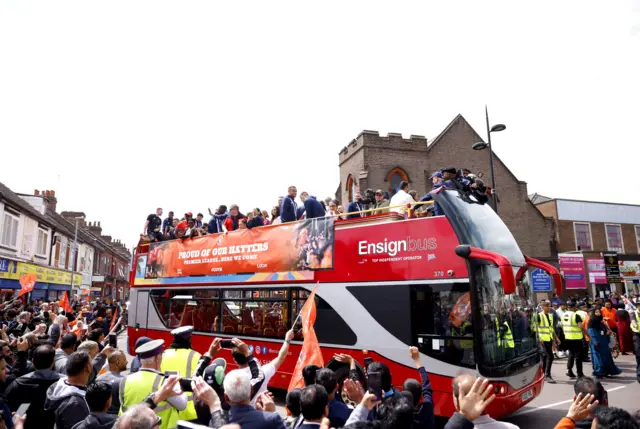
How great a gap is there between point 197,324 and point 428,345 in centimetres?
596

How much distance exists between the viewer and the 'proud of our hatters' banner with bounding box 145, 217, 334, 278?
828 cm

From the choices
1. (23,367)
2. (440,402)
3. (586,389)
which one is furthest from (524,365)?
(23,367)

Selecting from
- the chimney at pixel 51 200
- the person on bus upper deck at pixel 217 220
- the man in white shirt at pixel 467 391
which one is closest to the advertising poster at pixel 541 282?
the person on bus upper deck at pixel 217 220

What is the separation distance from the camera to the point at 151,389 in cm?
367

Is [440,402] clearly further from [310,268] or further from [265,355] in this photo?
[265,355]

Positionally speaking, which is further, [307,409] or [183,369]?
[183,369]

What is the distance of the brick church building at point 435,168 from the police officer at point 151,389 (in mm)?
24718

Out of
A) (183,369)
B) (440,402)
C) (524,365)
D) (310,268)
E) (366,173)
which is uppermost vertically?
(366,173)

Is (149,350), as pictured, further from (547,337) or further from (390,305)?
(547,337)

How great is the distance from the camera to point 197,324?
10.3m

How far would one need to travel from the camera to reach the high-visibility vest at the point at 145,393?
3600 millimetres

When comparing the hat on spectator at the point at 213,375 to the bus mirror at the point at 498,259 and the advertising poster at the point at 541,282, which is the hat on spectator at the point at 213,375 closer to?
the bus mirror at the point at 498,259

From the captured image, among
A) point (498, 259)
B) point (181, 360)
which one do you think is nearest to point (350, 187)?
point (498, 259)

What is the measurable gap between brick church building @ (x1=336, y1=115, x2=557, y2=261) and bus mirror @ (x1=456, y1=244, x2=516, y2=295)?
71.5 ft
